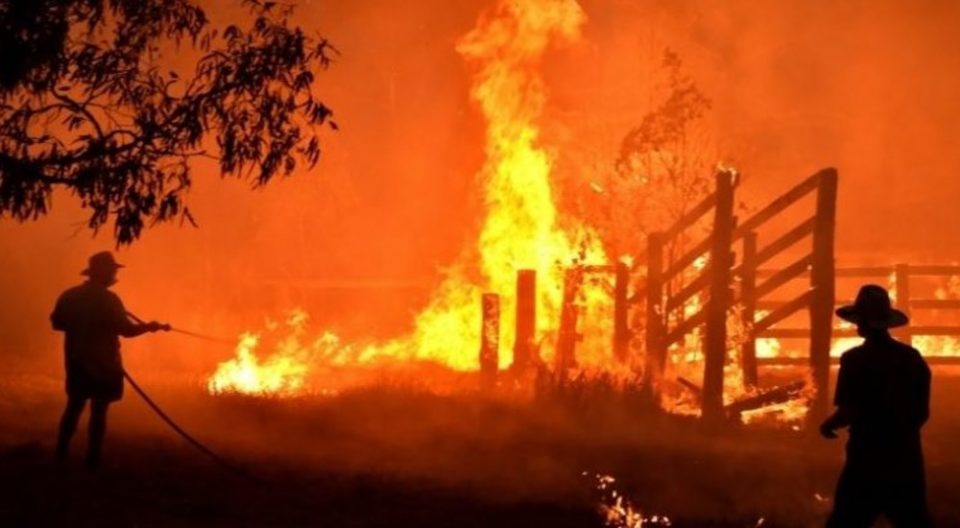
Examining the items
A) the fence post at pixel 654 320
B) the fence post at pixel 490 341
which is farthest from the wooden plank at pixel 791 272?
the fence post at pixel 490 341

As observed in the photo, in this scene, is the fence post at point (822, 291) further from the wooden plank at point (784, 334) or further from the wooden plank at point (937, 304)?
the wooden plank at point (937, 304)

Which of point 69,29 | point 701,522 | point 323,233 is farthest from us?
point 323,233

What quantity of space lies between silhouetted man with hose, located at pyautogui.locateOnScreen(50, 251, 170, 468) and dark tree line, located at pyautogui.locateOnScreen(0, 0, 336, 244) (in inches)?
66.4

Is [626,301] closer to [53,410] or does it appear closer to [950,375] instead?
[950,375]

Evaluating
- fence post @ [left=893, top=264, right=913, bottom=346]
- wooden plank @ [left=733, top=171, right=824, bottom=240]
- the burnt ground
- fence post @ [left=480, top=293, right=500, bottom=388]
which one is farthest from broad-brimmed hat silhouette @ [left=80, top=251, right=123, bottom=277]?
fence post @ [left=893, top=264, right=913, bottom=346]

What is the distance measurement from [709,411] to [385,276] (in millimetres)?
22597

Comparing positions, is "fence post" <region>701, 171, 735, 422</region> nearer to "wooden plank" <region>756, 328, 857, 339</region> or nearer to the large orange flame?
"wooden plank" <region>756, 328, 857, 339</region>

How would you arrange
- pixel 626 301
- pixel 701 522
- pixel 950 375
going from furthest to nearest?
pixel 950 375, pixel 626 301, pixel 701 522

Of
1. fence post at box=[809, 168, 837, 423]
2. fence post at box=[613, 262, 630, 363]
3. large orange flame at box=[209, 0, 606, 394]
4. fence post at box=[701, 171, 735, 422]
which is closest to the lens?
fence post at box=[809, 168, 837, 423]

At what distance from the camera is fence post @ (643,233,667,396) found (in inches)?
481

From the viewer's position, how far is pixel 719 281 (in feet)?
36.3

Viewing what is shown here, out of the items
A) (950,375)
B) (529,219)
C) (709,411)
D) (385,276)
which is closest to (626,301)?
(709,411)

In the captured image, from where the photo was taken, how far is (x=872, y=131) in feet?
112

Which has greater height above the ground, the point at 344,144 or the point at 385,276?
the point at 344,144
